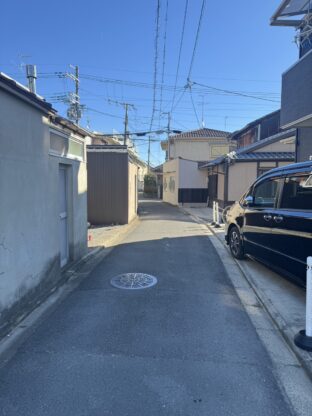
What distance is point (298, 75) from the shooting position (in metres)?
8.13

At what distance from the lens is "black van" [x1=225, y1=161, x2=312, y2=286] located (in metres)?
4.68

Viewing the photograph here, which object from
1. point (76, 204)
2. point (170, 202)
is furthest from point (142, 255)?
point (170, 202)

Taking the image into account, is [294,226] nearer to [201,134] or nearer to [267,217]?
[267,217]

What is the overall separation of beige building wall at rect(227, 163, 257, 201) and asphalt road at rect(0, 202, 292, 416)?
46.1 feet

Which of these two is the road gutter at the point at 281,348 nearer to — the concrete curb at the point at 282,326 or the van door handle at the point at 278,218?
the concrete curb at the point at 282,326

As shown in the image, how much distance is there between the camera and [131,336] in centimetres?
382

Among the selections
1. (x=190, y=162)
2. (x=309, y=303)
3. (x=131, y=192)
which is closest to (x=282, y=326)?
(x=309, y=303)

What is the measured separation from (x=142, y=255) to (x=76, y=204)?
2.16m

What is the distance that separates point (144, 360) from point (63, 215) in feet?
13.2

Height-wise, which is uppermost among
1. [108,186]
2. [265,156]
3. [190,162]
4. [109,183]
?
[190,162]

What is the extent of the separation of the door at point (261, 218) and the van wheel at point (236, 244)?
440 millimetres

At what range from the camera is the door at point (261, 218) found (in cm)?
578

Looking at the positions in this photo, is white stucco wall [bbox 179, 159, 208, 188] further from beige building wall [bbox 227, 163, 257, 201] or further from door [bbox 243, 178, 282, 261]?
door [bbox 243, 178, 282, 261]

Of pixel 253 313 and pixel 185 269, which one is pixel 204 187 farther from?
pixel 253 313
